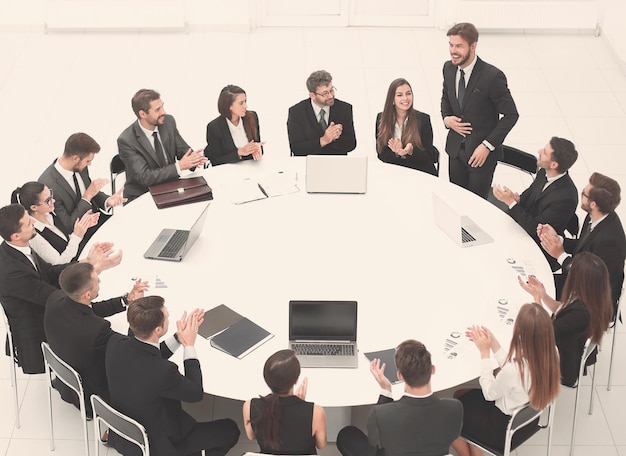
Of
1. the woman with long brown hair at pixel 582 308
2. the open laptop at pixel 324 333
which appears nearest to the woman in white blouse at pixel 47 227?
the open laptop at pixel 324 333

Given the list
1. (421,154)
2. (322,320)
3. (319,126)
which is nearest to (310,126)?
(319,126)

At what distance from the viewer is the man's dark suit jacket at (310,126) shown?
742cm

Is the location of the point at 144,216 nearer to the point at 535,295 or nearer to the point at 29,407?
the point at 29,407

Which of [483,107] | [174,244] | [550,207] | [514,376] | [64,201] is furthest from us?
[483,107]

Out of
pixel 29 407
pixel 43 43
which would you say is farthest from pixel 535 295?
pixel 43 43

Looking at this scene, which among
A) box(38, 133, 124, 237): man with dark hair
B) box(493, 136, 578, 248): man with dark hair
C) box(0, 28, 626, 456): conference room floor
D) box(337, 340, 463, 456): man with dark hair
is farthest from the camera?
box(0, 28, 626, 456): conference room floor

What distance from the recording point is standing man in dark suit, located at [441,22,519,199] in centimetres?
712

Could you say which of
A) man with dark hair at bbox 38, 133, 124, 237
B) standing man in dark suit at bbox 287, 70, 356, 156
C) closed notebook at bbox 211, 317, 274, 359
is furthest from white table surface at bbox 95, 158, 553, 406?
standing man in dark suit at bbox 287, 70, 356, 156

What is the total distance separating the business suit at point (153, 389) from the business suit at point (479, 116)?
→ 11.2 ft

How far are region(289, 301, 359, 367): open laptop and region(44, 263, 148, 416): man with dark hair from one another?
1055 mm

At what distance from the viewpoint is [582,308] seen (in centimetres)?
506

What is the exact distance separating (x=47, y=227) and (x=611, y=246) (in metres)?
3.60

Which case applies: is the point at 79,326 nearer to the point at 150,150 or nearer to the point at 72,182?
the point at 72,182

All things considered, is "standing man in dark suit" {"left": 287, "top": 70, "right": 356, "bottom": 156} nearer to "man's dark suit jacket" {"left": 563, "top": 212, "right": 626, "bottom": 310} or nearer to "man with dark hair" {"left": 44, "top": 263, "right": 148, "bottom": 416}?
"man's dark suit jacket" {"left": 563, "top": 212, "right": 626, "bottom": 310}
